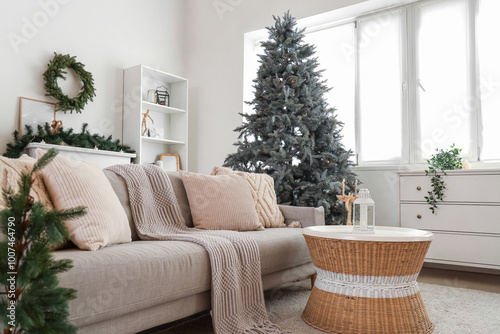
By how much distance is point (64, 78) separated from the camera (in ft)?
12.6

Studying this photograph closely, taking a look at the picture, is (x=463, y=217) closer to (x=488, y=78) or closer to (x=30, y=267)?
(x=488, y=78)

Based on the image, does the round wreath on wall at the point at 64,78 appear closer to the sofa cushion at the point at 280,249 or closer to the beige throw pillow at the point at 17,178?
the beige throw pillow at the point at 17,178

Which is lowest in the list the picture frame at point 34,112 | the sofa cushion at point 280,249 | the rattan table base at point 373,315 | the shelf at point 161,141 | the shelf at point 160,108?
the rattan table base at point 373,315

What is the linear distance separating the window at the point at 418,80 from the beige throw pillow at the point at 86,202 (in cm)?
257

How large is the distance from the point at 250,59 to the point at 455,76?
236 centimetres

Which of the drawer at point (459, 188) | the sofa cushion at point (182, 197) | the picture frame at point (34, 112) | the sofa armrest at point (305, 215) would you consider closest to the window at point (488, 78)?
the drawer at point (459, 188)

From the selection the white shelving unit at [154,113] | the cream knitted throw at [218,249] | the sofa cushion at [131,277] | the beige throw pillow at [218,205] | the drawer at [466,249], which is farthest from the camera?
the white shelving unit at [154,113]

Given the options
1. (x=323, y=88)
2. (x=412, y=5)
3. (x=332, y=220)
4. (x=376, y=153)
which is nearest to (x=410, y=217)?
(x=332, y=220)

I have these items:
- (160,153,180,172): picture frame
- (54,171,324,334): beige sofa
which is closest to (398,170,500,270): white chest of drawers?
(54,171,324,334): beige sofa

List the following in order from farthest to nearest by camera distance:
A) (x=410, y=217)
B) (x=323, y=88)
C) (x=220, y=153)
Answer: (x=220, y=153) < (x=323, y=88) < (x=410, y=217)

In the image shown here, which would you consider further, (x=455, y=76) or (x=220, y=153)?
(x=220, y=153)

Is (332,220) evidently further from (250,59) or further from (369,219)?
(250,59)

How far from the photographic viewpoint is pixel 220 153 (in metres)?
4.88

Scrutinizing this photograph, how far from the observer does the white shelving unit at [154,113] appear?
4.36 metres
